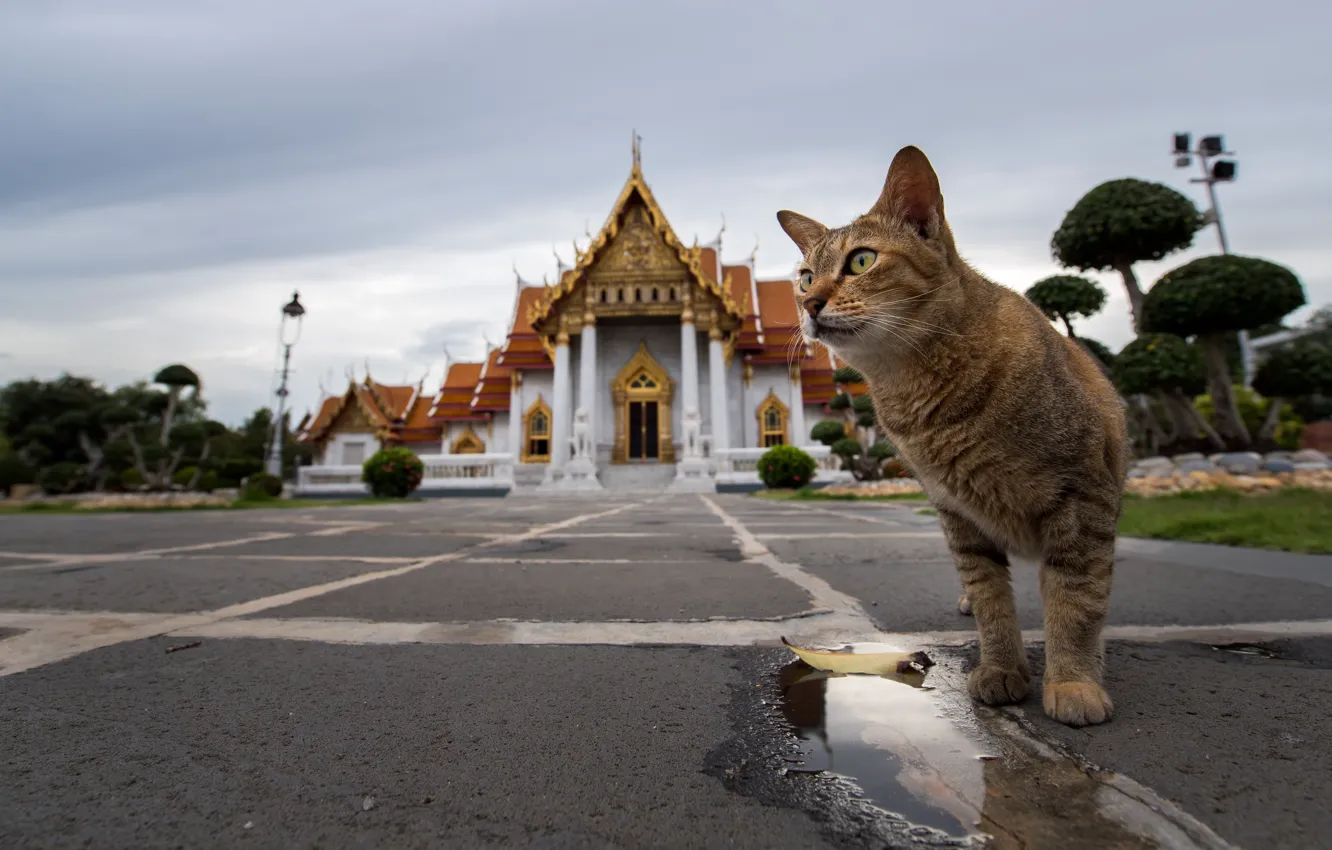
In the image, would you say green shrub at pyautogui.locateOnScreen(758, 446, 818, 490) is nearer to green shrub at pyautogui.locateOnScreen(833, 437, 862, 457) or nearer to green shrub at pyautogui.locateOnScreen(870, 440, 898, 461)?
green shrub at pyautogui.locateOnScreen(833, 437, 862, 457)

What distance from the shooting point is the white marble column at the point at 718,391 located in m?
17.1

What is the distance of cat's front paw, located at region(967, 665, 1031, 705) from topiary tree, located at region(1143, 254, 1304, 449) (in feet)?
29.8

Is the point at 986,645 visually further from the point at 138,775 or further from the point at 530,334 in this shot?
the point at 530,334

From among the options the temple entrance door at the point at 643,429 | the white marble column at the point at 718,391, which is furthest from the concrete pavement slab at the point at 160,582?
the temple entrance door at the point at 643,429

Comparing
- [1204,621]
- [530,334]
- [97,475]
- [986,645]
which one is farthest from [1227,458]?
[97,475]

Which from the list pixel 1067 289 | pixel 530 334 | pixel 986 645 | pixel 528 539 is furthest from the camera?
pixel 530 334

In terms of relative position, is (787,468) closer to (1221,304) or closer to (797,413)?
(797,413)

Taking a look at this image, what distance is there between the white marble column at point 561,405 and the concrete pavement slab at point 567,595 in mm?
14938

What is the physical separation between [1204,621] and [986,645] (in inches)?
26.9

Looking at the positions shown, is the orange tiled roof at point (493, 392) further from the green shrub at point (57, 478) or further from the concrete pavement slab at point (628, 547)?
the concrete pavement slab at point (628, 547)

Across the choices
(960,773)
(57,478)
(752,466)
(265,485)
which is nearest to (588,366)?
(752,466)

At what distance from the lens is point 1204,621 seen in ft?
4.30

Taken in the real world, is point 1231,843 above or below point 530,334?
below

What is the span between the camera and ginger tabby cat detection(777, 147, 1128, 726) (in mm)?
958
